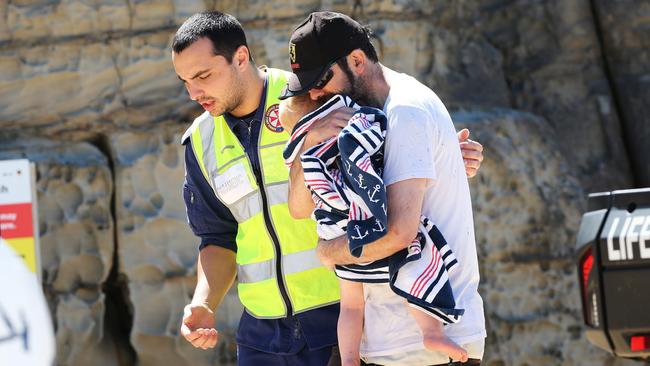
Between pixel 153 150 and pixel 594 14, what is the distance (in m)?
2.85

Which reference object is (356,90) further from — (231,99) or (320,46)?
(231,99)

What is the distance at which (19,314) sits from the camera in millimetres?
1842

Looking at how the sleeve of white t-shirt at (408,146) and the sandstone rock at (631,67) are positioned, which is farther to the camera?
the sandstone rock at (631,67)

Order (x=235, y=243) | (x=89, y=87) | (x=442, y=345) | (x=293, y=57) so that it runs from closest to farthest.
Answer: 1. (x=442, y=345)
2. (x=293, y=57)
3. (x=235, y=243)
4. (x=89, y=87)

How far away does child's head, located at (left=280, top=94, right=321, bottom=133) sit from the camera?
3.24 m

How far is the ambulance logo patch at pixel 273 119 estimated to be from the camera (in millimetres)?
3814

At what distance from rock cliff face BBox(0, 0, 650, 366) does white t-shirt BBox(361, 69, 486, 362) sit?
360 centimetres

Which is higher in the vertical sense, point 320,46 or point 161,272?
point 320,46

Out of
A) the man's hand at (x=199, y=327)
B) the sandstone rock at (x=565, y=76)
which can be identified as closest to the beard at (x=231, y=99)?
the man's hand at (x=199, y=327)

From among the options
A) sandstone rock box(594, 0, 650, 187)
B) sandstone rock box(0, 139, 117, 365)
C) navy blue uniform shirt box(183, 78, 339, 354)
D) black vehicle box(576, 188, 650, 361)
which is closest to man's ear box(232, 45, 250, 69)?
navy blue uniform shirt box(183, 78, 339, 354)

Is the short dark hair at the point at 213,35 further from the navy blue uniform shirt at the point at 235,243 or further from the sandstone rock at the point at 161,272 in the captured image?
the sandstone rock at the point at 161,272

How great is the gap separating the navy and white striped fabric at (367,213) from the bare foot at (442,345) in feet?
0.16

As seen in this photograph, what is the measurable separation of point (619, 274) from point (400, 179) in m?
1.00

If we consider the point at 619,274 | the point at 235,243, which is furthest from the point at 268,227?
the point at 619,274
